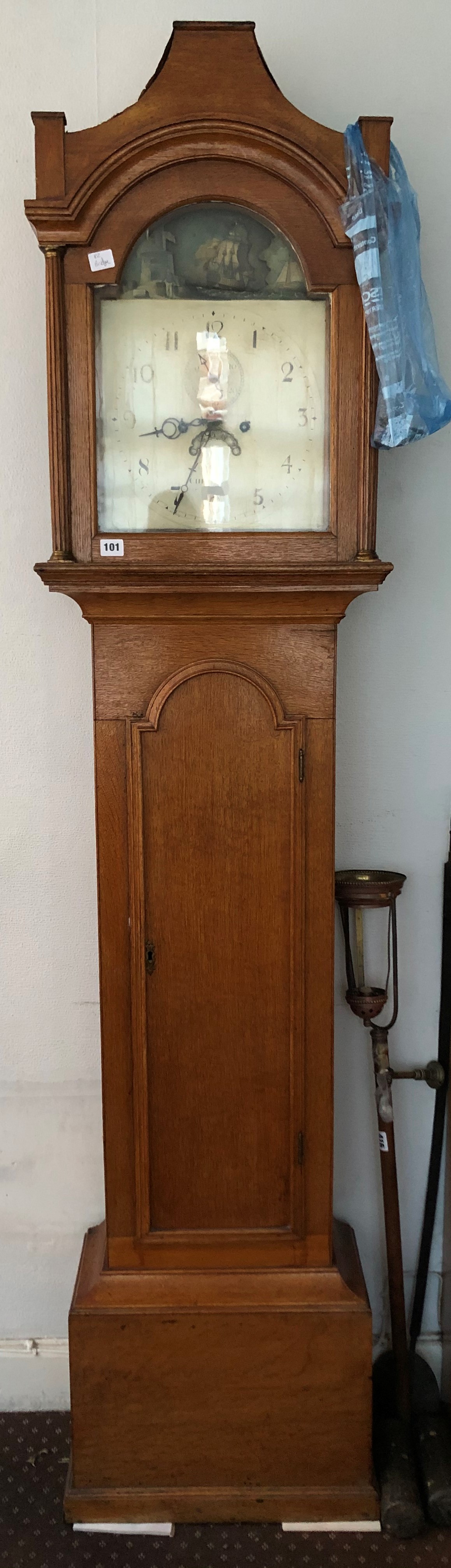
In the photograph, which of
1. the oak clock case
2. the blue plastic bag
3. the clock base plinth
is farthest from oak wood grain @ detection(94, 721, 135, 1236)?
the blue plastic bag

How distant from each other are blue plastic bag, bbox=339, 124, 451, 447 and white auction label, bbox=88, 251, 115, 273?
32cm

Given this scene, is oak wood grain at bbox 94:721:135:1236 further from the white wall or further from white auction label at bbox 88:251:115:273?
white auction label at bbox 88:251:115:273

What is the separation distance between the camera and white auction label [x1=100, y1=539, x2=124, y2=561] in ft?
4.74

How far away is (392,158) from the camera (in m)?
1.47

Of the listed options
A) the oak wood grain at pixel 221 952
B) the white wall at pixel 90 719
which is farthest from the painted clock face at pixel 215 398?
the white wall at pixel 90 719

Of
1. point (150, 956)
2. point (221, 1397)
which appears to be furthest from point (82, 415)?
point (221, 1397)

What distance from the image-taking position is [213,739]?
4.95ft

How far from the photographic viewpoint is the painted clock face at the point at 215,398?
145 centimetres

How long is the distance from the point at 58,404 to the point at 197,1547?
5.57ft

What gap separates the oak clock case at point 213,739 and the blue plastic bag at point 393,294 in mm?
24

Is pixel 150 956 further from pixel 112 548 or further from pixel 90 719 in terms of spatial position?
pixel 112 548

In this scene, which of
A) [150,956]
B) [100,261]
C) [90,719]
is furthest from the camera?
[90,719]

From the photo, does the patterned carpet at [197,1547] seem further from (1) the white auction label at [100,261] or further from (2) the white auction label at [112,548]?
(1) the white auction label at [100,261]

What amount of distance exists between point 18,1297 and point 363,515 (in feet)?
5.04
